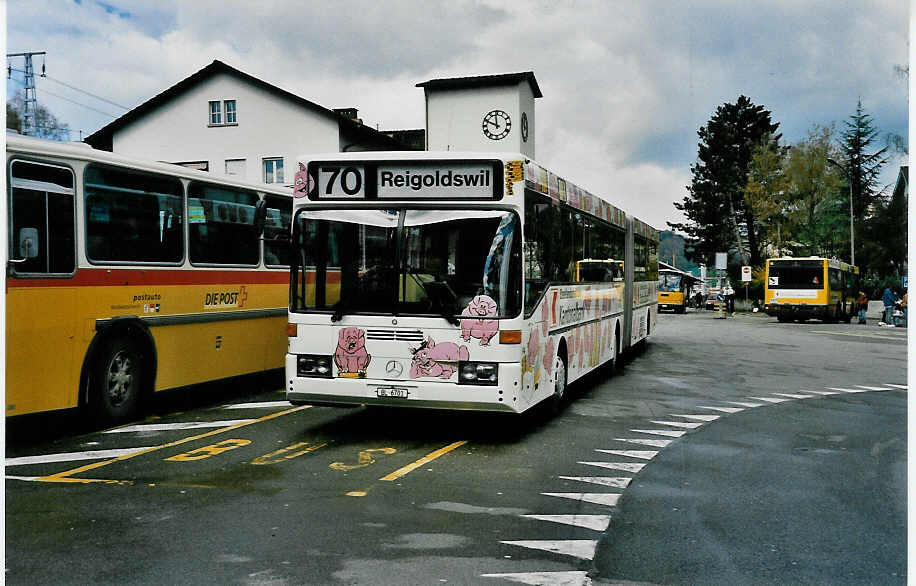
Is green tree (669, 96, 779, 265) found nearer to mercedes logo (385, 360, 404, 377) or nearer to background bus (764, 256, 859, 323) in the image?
background bus (764, 256, 859, 323)

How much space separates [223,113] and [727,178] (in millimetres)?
40573

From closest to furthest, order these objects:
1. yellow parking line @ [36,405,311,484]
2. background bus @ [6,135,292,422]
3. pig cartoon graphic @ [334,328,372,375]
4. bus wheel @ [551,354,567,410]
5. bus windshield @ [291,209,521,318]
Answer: yellow parking line @ [36,405,311,484], background bus @ [6,135,292,422], bus windshield @ [291,209,521,318], pig cartoon graphic @ [334,328,372,375], bus wheel @ [551,354,567,410]

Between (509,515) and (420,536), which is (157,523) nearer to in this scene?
(420,536)

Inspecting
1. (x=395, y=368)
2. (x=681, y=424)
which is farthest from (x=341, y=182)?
(x=681, y=424)

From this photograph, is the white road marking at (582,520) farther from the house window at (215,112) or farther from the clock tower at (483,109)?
the clock tower at (483,109)

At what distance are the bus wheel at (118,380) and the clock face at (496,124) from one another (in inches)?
2068

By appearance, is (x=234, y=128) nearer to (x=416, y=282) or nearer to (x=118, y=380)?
(x=118, y=380)

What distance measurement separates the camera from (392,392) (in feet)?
30.6

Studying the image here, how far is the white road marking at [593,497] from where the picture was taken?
719cm

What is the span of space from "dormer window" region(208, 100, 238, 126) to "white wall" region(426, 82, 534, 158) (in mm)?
12144

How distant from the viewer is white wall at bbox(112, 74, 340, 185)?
2004 inches

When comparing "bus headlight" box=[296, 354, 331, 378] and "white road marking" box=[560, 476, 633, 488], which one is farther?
"bus headlight" box=[296, 354, 331, 378]

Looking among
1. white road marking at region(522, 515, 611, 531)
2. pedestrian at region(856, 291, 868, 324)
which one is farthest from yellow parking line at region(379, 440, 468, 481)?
pedestrian at region(856, 291, 868, 324)

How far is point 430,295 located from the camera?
9.36 meters
